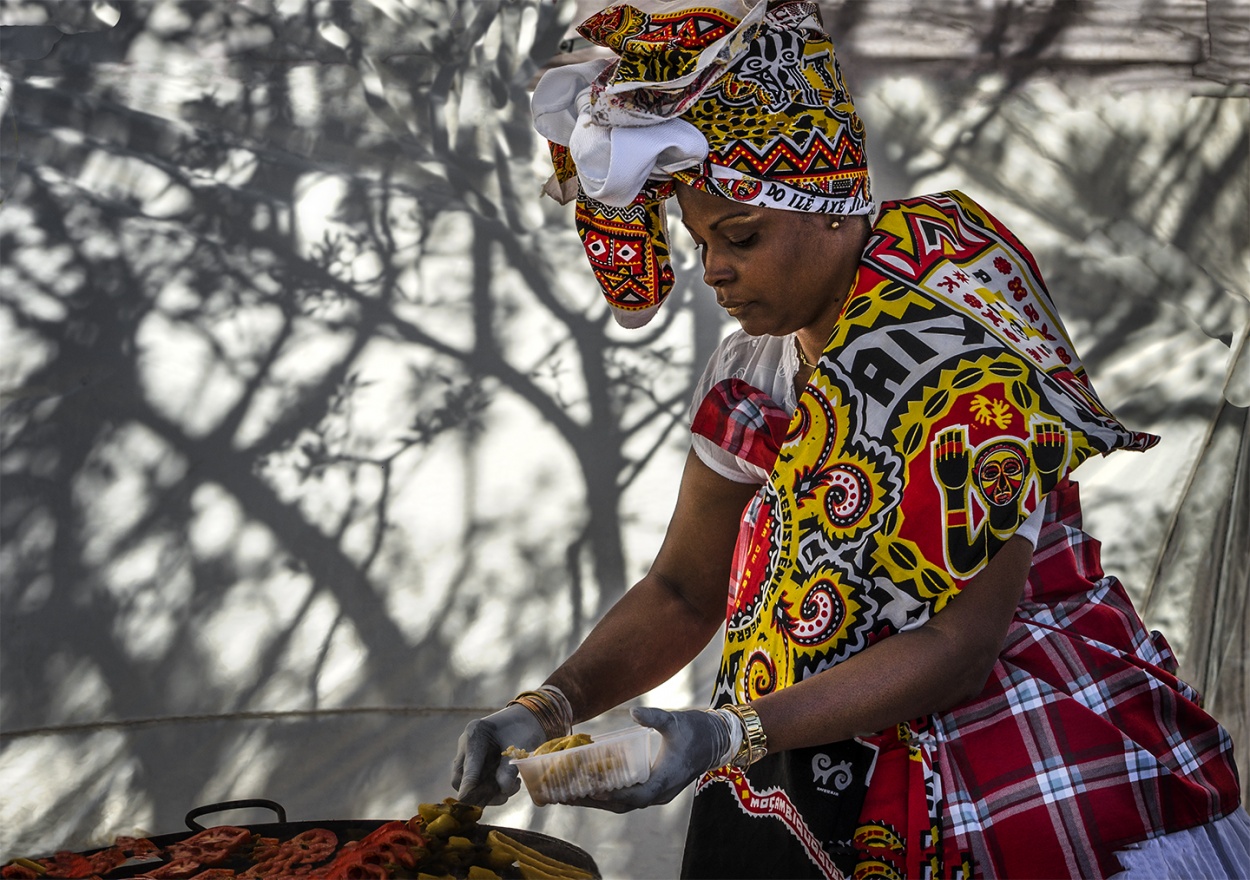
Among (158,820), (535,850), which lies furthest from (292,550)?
(535,850)

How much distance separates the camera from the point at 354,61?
290 centimetres

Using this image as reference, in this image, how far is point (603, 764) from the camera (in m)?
1.22

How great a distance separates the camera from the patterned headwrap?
56.0 inches

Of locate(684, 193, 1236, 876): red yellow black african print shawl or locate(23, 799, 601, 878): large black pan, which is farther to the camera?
locate(23, 799, 601, 878): large black pan

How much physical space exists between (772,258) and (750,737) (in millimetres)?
563

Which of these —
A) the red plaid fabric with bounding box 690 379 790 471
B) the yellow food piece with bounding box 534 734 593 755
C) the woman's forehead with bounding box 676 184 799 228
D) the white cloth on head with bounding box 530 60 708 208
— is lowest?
the yellow food piece with bounding box 534 734 593 755

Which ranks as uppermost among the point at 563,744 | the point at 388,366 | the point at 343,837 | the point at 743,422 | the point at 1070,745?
the point at 388,366

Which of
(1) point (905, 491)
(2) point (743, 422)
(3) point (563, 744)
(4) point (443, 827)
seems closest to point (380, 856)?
(4) point (443, 827)

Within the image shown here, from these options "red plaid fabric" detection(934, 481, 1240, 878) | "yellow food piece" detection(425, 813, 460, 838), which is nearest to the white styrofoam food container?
"red plaid fabric" detection(934, 481, 1240, 878)

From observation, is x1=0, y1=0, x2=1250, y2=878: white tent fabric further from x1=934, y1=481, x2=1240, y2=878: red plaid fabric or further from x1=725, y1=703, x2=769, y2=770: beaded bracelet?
x1=725, y1=703, x2=769, y2=770: beaded bracelet

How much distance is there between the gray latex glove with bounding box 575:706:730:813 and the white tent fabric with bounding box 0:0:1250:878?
6.11 ft

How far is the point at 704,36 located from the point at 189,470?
207 cm

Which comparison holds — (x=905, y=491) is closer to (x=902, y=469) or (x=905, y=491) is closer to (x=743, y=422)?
(x=902, y=469)

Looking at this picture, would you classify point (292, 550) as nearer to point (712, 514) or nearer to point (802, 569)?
point (712, 514)
